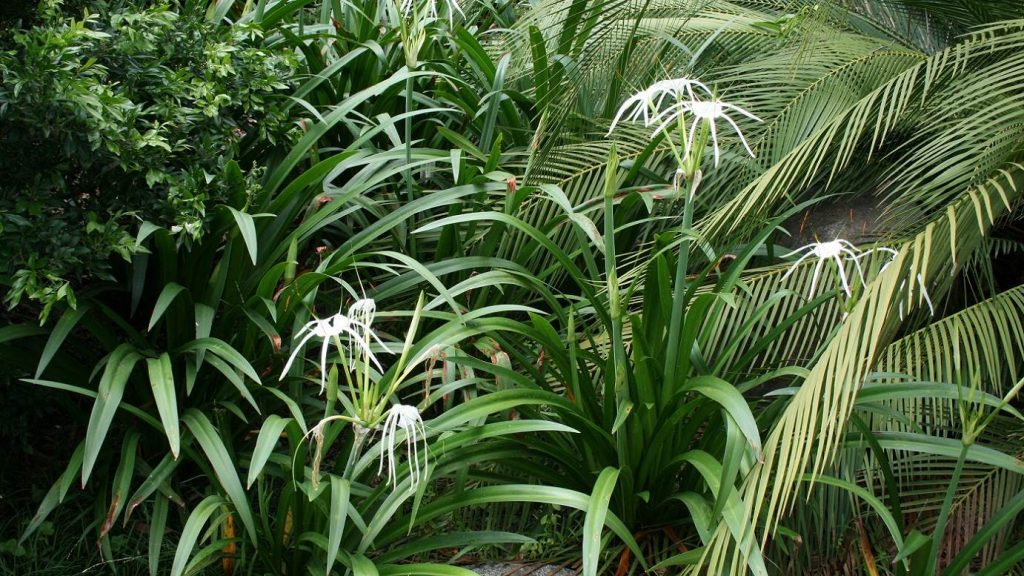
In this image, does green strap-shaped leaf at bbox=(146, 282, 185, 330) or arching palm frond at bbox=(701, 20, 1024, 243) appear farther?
green strap-shaped leaf at bbox=(146, 282, 185, 330)

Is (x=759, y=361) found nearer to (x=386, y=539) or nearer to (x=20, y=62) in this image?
(x=386, y=539)

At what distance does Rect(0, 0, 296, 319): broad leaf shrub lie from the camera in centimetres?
213

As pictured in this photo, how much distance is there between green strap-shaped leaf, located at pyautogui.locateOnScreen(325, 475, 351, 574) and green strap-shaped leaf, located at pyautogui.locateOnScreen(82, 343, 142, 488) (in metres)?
0.53

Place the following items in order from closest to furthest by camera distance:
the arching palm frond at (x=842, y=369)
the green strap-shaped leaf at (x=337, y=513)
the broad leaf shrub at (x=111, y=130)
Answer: the arching palm frond at (x=842, y=369), the green strap-shaped leaf at (x=337, y=513), the broad leaf shrub at (x=111, y=130)

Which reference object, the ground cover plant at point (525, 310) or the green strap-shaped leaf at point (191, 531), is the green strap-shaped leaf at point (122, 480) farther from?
the green strap-shaped leaf at point (191, 531)

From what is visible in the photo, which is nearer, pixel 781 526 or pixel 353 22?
pixel 781 526

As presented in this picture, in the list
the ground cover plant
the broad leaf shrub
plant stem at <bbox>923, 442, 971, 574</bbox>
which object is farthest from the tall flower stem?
plant stem at <bbox>923, 442, 971, 574</bbox>

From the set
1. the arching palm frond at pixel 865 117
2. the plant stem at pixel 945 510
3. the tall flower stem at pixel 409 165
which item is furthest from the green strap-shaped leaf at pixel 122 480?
the plant stem at pixel 945 510

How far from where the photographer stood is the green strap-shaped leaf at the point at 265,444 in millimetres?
1961

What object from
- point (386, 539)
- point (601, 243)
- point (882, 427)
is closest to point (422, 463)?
point (386, 539)

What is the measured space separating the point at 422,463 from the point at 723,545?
694 mm

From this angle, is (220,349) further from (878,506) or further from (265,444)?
(878,506)

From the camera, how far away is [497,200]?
3.12 meters

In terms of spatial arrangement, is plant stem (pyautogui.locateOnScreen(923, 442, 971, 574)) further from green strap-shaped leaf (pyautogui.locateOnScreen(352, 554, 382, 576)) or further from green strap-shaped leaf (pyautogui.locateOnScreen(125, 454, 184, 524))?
green strap-shaped leaf (pyautogui.locateOnScreen(125, 454, 184, 524))
